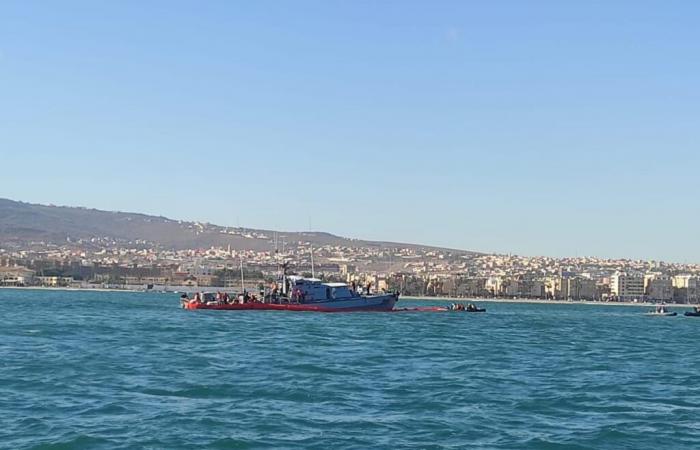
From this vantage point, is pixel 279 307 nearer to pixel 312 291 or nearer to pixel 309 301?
pixel 309 301

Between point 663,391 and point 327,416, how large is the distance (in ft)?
35.1

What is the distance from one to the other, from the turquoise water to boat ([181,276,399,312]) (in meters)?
46.2

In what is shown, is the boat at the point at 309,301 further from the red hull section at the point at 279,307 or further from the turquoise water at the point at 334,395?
the turquoise water at the point at 334,395

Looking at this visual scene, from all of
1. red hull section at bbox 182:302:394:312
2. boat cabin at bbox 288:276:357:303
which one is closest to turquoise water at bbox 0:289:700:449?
red hull section at bbox 182:302:394:312

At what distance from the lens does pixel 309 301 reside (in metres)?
93.2

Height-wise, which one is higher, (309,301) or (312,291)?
(312,291)

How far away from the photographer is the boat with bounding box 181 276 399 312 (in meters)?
92.9

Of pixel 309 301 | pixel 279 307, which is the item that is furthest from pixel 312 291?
pixel 279 307

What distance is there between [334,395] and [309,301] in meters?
66.3

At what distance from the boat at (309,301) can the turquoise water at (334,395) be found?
4617 centimetres

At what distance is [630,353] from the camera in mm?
45719

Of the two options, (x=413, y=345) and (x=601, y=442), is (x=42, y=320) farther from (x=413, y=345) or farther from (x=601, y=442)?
(x=601, y=442)

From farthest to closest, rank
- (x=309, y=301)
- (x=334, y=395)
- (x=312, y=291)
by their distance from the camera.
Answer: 1. (x=312, y=291)
2. (x=309, y=301)
3. (x=334, y=395)

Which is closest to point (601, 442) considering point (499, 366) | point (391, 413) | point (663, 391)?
point (391, 413)
